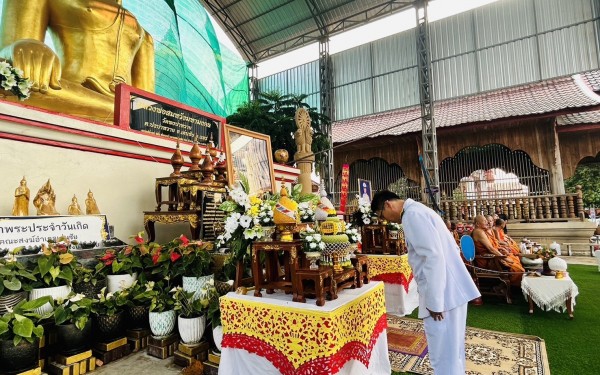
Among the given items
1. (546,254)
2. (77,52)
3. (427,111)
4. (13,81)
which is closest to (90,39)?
(77,52)

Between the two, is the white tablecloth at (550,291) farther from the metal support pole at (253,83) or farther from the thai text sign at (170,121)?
the metal support pole at (253,83)

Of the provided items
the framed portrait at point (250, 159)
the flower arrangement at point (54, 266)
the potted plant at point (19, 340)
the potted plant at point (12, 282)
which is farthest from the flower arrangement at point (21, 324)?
the framed portrait at point (250, 159)

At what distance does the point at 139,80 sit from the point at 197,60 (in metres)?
7.84

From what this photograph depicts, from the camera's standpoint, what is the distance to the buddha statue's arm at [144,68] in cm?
654

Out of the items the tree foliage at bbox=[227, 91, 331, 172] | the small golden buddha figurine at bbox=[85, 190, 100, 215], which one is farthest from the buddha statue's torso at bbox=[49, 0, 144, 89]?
the tree foliage at bbox=[227, 91, 331, 172]

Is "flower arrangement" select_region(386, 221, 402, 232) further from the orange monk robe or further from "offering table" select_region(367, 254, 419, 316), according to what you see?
the orange monk robe

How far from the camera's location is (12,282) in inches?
92.2

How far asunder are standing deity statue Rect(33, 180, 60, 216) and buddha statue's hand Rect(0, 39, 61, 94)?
7.06 ft

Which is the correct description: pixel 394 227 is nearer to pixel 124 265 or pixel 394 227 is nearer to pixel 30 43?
pixel 124 265

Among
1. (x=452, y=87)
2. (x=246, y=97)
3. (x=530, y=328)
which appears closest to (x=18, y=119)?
(x=530, y=328)

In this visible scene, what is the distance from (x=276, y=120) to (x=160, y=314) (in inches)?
376

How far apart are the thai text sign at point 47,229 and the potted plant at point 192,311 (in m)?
1.08

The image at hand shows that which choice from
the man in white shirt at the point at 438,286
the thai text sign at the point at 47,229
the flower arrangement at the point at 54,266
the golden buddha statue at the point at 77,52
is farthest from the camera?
the golden buddha statue at the point at 77,52

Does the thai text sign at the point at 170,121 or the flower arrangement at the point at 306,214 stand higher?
the thai text sign at the point at 170,121
